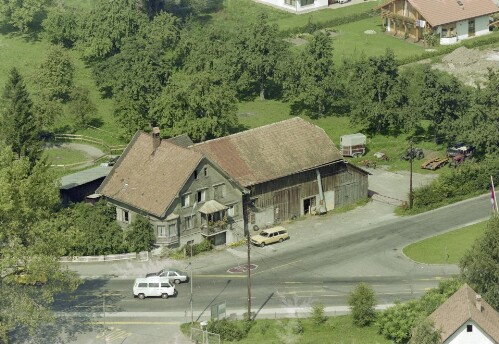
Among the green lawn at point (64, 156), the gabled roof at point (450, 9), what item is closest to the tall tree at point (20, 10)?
the green lawn at point (64, 156)

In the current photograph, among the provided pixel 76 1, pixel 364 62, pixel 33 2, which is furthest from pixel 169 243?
pixel 76 1

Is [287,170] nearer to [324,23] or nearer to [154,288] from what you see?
[154,288]

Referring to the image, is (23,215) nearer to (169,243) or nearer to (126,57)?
(169,243)

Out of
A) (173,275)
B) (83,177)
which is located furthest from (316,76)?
(173,275)

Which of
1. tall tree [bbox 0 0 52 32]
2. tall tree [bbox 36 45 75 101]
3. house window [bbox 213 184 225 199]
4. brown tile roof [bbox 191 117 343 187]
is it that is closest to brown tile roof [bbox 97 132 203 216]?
brown tile roof [bbox 191 117 343 187]

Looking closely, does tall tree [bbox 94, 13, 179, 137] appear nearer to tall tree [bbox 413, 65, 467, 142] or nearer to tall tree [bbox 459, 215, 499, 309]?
tall tree [bbox 413, 65, 467, 142]

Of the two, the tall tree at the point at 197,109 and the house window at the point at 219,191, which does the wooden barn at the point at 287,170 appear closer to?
the house window at the point at 219,191
